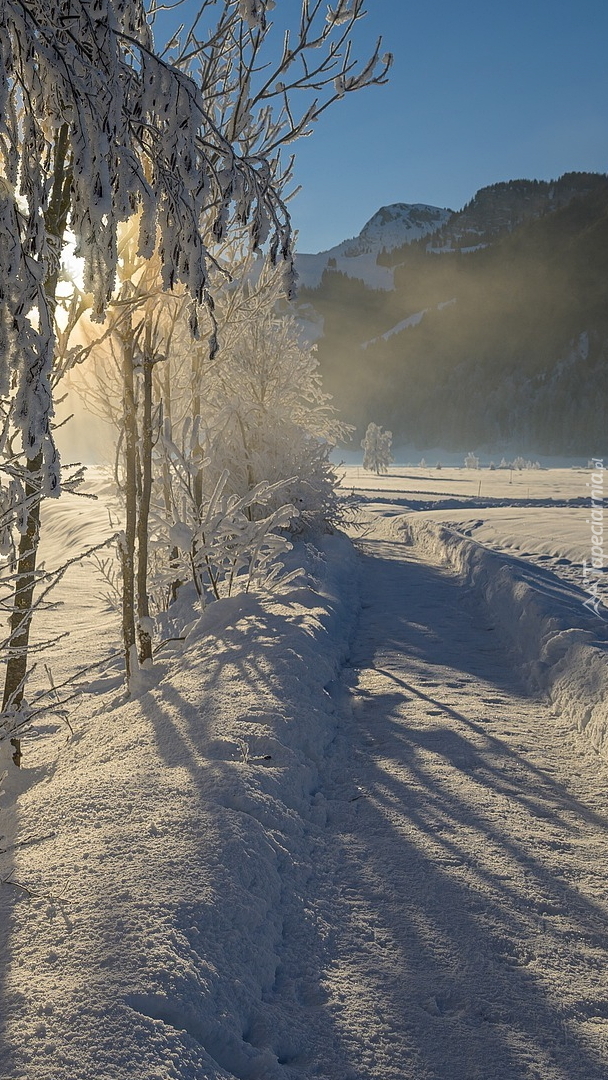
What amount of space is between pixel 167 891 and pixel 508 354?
117 m

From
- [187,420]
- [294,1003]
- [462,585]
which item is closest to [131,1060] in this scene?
[294,1003]

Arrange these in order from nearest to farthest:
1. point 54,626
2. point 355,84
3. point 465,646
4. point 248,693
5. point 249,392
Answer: point 355,84, point 248,693, point 465,646, point 54,626, point 249,392

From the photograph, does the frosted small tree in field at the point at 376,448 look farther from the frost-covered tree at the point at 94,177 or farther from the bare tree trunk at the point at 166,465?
the frost-covered tree at the point at 94,177

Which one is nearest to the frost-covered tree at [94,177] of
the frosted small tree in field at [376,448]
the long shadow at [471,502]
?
the long shadow at [471,502]

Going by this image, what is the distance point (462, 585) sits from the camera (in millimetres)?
9609

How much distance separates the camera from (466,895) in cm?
261

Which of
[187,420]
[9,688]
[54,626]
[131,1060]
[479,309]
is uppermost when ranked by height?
[479,309]

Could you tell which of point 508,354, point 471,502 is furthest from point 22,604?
point 508,354

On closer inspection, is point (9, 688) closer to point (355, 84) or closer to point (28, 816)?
→ point (28, 816)

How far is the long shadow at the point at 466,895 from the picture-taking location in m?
1.97

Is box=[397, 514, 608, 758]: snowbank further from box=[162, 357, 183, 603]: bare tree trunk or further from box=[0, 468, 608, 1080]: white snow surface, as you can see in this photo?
box=[162, 357, 183, 603]: bare tree trunk

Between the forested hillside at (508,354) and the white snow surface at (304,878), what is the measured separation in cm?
9891

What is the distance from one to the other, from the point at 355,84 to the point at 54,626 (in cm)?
728

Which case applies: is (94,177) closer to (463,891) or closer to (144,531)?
(463,891)
